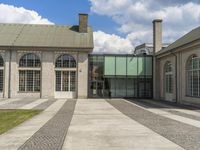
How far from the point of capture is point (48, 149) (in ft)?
25.8

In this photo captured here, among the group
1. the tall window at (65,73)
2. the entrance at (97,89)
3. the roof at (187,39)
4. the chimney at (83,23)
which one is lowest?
the entrance at (97,89)

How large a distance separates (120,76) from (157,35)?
661 centimetres

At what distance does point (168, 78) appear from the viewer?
31781mm

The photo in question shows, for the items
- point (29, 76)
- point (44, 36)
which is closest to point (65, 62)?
point (29, 76)

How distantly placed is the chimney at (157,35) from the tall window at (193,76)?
388 inches

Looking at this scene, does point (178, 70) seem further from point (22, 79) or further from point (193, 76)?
point (22, 79)

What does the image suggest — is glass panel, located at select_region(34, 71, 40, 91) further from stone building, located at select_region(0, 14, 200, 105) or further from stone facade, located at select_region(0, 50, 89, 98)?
stone facade, located at select_region(0, 50, 89, 98)

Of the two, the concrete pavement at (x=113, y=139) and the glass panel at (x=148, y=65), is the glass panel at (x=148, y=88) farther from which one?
the concrete pavement at (x=113, y=139)

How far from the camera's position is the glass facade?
1396 inches

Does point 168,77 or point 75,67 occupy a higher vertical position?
point 75,67

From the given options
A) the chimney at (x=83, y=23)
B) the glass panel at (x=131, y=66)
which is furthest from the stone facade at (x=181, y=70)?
Answer: the chimney at (x=83, y=23)

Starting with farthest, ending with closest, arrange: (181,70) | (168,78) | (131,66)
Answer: (131,66) → (168,78) → (181,70)

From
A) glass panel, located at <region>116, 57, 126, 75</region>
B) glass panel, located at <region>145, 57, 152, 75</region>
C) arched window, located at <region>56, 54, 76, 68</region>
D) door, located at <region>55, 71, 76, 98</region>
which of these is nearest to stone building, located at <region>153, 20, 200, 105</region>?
glass panel, located at <region>145, 57, 152, 75</region>

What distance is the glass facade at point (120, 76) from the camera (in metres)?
35.5
